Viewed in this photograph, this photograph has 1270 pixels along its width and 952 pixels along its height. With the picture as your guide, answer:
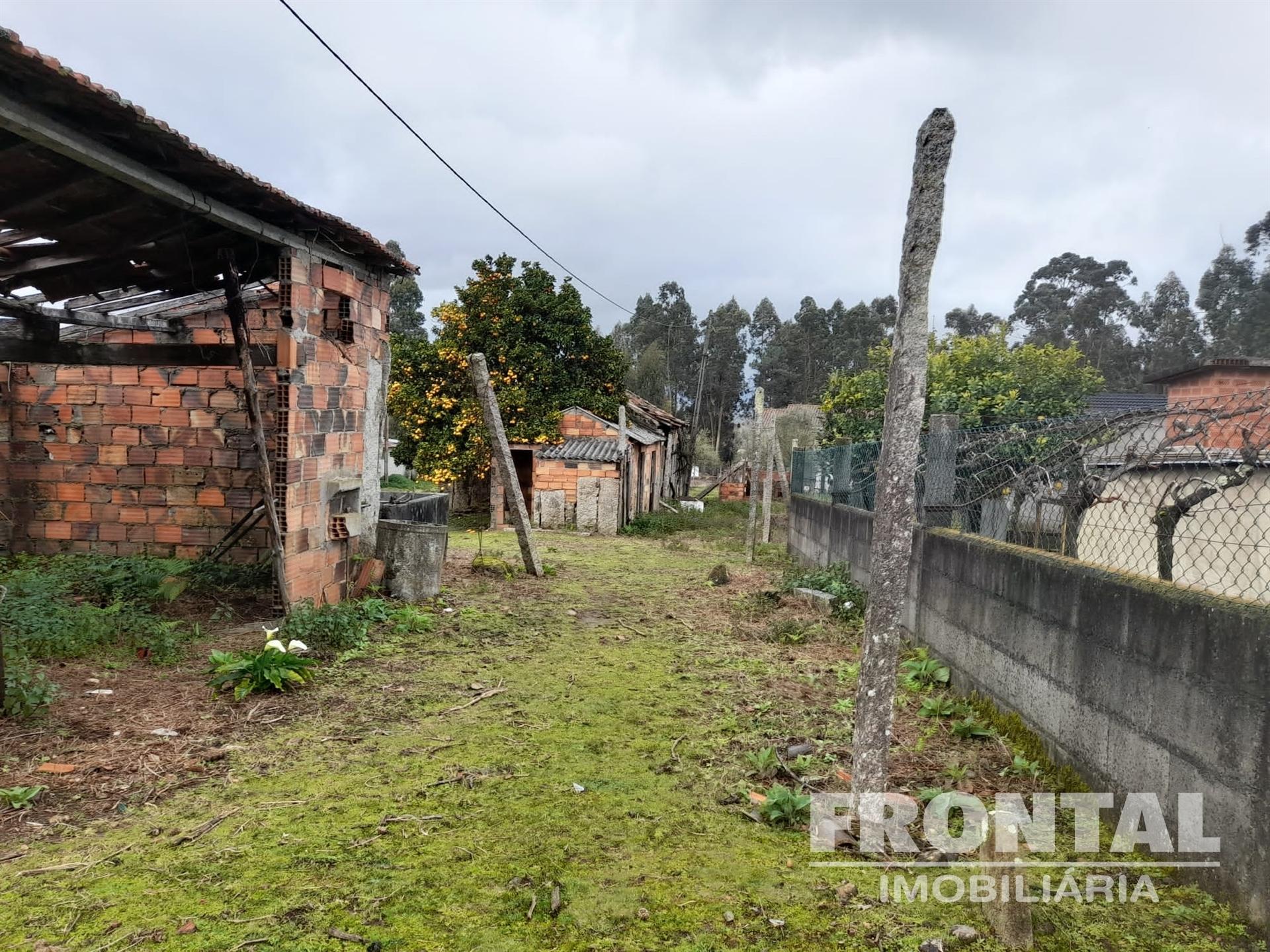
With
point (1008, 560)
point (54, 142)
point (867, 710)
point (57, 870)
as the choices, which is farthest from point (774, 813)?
point (54, 142)

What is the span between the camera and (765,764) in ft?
13.7

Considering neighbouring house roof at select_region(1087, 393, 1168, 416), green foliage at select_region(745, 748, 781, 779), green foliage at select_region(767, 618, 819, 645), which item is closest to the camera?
green foliage at select_region(745, 748, 781, 779)

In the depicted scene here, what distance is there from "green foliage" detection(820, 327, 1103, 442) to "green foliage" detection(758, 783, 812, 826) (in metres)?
10.0

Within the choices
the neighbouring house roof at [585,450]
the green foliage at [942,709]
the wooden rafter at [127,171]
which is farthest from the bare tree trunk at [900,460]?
the neighbouring house roof at [585,450]

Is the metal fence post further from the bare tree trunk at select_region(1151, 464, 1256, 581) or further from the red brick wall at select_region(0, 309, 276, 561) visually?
the red brick wall at select_region(0, 309, 276, 561)

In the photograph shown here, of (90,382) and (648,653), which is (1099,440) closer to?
(648,653)

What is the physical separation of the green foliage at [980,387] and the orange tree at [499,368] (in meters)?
6.71

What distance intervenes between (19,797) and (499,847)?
7.85 ft

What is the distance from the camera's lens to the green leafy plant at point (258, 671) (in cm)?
520

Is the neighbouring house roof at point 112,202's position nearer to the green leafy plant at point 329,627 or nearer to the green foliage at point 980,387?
the green leafy plant at point 329,627

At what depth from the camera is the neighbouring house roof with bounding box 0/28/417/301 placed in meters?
3.98

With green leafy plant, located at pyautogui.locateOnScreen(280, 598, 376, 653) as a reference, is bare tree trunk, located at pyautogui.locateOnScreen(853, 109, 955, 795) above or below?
above

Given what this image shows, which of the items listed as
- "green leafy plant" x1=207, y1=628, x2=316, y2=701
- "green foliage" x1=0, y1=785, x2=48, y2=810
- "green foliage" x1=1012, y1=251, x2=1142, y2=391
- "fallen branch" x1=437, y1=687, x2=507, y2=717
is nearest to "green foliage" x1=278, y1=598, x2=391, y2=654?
"green leafy plant" x1=207, y1=628, x2=316, y2=701

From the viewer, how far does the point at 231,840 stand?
10.7ft
